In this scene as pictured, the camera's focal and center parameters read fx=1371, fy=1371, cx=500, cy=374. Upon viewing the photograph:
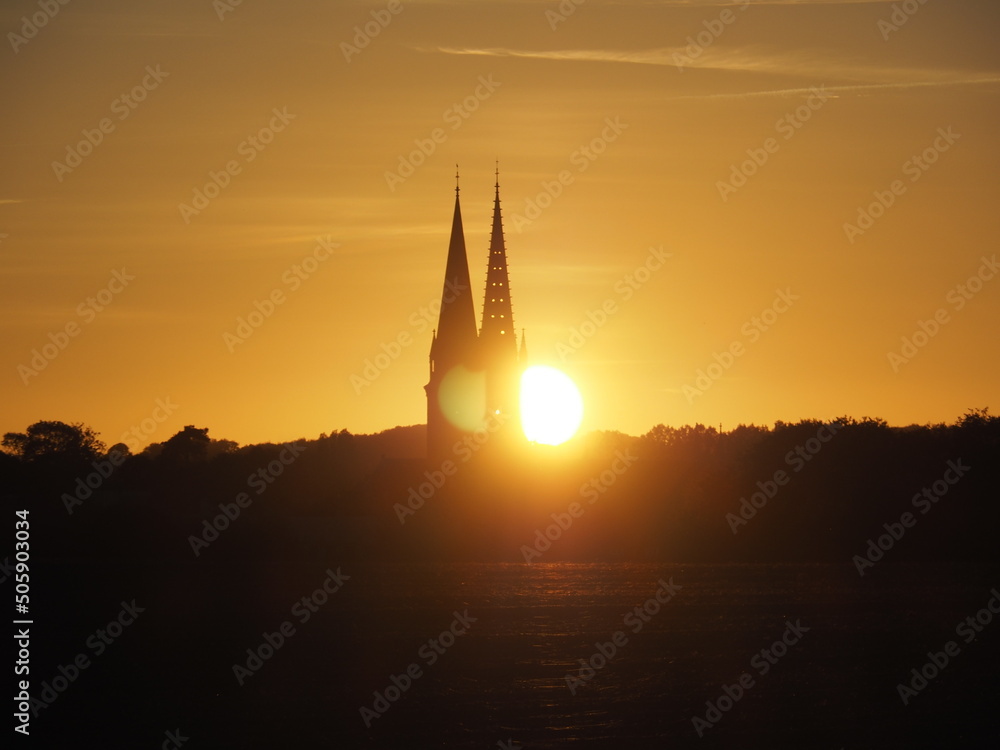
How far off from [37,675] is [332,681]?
8.20m

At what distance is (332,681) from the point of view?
33.6m

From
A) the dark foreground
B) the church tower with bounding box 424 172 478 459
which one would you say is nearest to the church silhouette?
the church tower with bounding box 424 172 478 459

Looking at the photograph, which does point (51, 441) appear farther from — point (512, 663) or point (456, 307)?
point (512, 663)

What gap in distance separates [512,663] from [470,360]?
202 feet

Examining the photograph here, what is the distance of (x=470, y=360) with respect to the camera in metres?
97.3

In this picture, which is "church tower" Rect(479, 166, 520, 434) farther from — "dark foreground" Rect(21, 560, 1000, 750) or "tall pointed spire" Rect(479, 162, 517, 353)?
"dark foreground" Rect(21, 560, 1000, 750)

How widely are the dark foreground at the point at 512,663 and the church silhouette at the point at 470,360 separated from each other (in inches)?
1400

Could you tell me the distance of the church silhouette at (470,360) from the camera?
97.4 m

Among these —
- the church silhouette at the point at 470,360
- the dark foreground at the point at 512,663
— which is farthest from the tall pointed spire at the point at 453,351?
the dark foreground at the point at 512,663

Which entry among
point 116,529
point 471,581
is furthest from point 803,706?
point 116,529

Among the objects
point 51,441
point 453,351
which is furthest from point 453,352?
point 51,441

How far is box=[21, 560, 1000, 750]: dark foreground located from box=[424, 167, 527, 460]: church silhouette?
3557cm

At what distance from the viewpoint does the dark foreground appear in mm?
27984

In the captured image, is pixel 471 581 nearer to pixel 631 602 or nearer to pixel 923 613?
pixel 631 602
